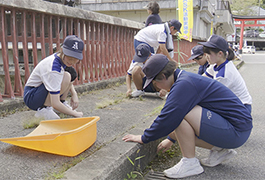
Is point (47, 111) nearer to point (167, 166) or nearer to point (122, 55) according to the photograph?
point (167, 166)

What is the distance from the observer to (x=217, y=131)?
92.4 inches

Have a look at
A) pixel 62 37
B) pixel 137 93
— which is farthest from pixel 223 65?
pixel 62 37

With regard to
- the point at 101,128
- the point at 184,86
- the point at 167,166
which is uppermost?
the point at 184,86

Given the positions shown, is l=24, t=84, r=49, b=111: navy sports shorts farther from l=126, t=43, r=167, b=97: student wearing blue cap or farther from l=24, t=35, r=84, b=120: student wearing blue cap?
l=126, t=43, r=167, b=97: student wearing blue cap

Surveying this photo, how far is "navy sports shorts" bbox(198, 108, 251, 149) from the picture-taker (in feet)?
7.64

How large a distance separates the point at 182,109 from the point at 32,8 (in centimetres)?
277

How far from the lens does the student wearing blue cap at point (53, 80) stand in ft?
9.66

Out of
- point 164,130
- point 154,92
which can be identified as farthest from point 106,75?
point 164,130

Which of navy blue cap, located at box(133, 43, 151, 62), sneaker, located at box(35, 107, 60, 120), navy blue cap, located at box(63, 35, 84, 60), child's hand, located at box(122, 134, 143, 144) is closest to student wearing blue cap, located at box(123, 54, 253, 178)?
child's hand, located at box(122, 134, 143, 144)

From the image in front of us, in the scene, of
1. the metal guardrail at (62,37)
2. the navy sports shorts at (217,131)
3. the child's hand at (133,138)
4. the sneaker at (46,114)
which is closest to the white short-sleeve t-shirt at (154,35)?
the metal guardrail at (62,37)

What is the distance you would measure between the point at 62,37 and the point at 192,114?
3581 millimetres

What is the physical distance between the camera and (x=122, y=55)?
6.98 meters

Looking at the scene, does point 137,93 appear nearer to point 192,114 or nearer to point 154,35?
point 154,35

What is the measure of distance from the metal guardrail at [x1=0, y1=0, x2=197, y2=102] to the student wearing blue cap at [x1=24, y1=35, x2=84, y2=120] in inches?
27.5
